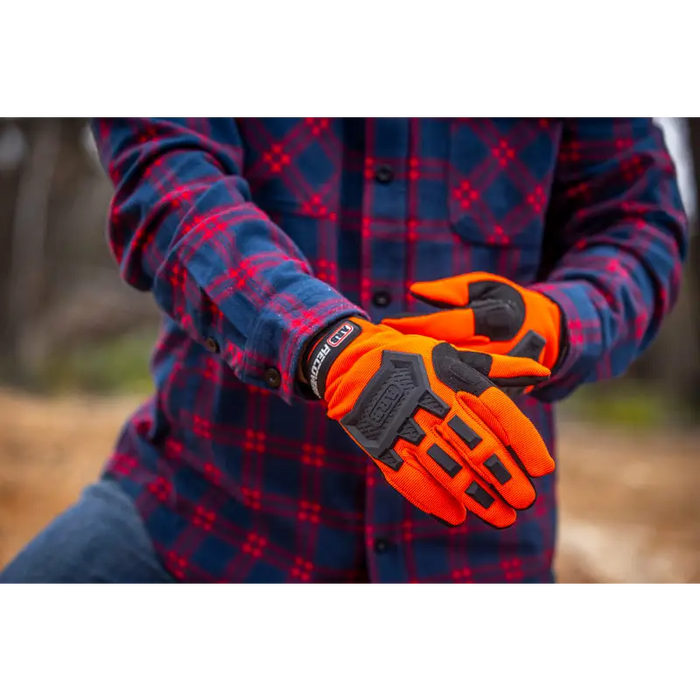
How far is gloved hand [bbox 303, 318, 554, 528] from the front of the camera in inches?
29.2

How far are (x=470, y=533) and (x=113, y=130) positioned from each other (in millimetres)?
920

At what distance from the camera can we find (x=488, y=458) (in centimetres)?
74

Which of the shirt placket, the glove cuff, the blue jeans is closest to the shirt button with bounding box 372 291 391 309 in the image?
the shirt placket

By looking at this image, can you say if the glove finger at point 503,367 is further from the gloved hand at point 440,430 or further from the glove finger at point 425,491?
the glove finger at point 425,491

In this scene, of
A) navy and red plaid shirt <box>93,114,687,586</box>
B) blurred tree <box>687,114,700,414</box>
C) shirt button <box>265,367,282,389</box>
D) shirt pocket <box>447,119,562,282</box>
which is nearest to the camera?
shirt button <box>265,367,282,389</box>

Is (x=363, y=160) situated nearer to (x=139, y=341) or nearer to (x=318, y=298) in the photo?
(x=318, y=298)

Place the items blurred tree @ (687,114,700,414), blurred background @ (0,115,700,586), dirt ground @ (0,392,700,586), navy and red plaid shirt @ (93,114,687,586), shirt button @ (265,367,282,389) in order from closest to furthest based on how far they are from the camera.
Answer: shirt button @ (265,367,282,389), navy and red plaid shirt @ (93,114,687,586), dirt ground @ (0,392,700,586), blurred background @ (0,115,700,586), blurred tree @ (687,114,700,414)

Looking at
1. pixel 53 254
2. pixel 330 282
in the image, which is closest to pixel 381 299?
pixel 330 282

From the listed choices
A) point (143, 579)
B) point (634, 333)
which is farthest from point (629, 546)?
point (143, 579)

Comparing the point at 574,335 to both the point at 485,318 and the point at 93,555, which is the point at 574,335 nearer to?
the point at 485,318

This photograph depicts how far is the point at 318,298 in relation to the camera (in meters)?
0.83

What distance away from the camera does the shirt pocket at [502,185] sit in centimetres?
109

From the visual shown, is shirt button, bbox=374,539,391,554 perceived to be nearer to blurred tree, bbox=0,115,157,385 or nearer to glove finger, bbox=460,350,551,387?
glove finger, bbox=460,350,551,387

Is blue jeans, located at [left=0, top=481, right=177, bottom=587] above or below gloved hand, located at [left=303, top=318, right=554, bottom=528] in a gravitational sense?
below
